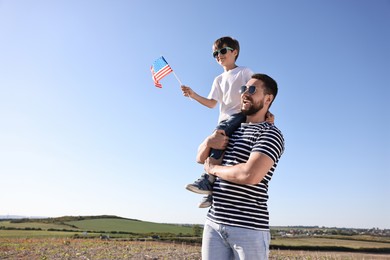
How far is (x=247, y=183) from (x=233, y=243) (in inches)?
20.6

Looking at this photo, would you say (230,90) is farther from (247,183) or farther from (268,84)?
(247,183)

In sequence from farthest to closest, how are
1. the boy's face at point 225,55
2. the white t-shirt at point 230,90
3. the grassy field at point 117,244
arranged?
the grassy field at point 117,244
the boy's face at point 225,55
the white t-shirt at point 230,90

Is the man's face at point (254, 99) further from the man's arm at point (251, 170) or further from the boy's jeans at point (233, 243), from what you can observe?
the boy's jeans at point (233, 243)

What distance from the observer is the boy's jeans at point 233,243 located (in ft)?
9.50

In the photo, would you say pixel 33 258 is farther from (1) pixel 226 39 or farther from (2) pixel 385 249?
(2) pixel 385 249

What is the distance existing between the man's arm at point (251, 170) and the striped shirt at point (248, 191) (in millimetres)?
69

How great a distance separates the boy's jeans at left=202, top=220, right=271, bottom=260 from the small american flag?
5.97 meters

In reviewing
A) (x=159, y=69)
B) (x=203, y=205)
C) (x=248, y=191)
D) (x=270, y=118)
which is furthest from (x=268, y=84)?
(x=159, y=69)

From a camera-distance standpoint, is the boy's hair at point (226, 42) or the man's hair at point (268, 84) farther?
the boy's hair at point (226, 42)

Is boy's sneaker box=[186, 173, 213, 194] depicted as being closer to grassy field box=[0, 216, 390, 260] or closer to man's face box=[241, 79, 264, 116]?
man's face box=[241, 79, 264, 116]

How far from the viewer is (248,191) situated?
310 cm

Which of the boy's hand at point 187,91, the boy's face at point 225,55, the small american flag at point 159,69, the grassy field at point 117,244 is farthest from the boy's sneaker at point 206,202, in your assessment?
the grassy field at point 117,244

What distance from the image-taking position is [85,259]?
15.3 meters

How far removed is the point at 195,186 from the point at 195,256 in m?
14.1
